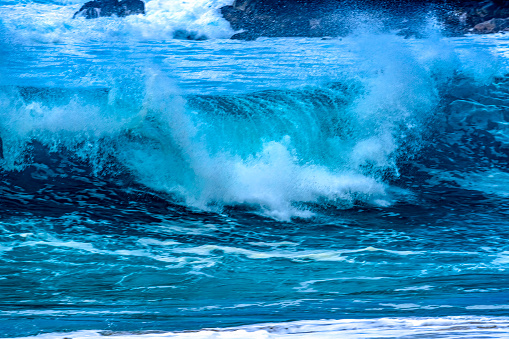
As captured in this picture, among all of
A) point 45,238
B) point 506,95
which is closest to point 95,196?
point 45,238

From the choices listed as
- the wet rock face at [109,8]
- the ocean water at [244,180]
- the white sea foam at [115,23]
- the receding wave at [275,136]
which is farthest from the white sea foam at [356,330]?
the wet rock face at [109,8]

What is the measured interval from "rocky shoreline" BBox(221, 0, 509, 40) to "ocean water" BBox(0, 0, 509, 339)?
230 mm

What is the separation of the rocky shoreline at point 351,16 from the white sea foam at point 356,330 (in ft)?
28.1

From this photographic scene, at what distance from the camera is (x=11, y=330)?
2.65 m

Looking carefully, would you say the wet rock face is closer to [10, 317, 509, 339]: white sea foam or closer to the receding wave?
the receding wave

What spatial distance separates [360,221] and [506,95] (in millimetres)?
6510

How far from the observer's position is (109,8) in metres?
10.1

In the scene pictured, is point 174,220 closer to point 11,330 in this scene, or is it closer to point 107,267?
point 107,267

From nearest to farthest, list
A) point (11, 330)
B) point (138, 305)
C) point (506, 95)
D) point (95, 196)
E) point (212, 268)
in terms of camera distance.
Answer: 1. point (11, 330)
2. point (138, 305)
3. point (212, 268)
4. point (95, 196)
5. point (506, 95)

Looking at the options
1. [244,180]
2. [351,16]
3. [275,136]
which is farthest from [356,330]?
[351,16]

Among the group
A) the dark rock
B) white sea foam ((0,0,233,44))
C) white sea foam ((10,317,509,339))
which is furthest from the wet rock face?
A: white sea foam ((10,317,509,339))

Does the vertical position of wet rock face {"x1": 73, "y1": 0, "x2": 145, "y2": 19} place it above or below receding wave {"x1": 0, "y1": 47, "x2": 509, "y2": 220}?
above

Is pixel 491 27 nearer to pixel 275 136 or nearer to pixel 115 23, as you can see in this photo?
pixel 275 136

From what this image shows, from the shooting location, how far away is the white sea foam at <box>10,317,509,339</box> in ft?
7.77
